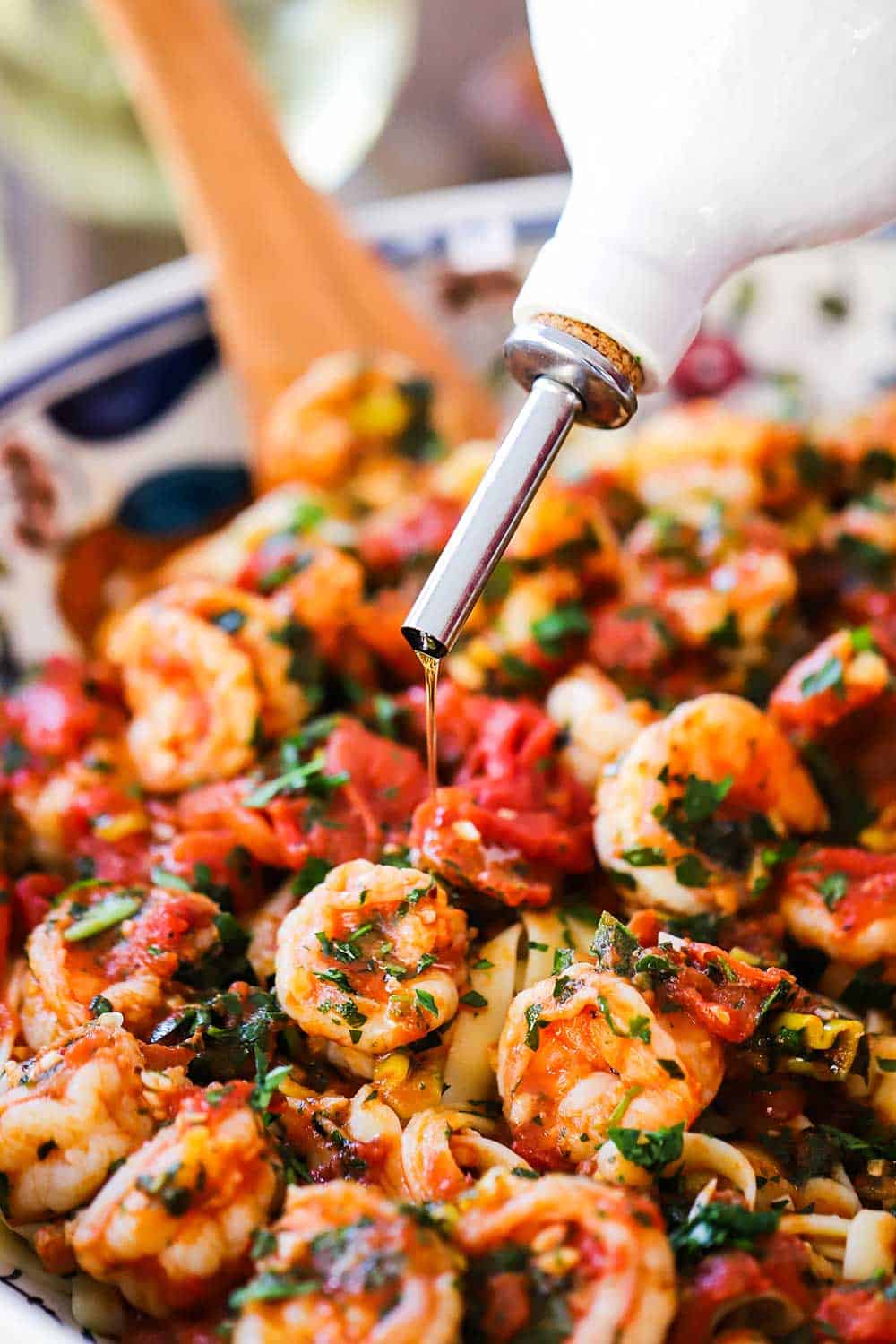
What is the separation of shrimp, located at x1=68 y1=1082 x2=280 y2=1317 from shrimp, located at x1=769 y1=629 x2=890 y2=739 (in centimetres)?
149

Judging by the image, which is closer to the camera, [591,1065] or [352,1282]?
[352,1282]

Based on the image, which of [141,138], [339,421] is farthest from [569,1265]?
[141,138]

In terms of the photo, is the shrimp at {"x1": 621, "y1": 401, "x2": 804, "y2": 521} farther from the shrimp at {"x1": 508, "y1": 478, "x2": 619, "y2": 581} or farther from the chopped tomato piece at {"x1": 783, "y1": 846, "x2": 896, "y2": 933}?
the chopped tomato piece at {"x1": 783, "y1": 846, "x2": 896, "y2": 933}

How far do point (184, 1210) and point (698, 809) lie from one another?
1201 mm

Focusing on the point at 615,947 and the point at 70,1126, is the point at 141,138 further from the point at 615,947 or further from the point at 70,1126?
the point at 70,1126

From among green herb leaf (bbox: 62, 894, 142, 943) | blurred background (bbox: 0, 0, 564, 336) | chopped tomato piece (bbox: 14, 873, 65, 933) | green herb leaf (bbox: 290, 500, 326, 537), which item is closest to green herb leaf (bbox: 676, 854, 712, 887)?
green herb leaf (bbox: 62, 894, 142, 943)

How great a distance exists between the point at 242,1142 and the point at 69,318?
8.83 ft

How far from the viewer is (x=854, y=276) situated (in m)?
4.34

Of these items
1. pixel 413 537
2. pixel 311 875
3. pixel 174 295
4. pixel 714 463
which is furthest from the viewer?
pixel 174 295

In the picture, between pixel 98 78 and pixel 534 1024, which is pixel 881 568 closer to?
pixel 534 1024

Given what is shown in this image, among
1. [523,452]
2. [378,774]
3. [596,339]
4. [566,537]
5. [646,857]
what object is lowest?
[646,857]

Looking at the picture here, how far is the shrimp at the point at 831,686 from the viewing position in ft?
9.77

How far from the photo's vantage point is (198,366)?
168 inches

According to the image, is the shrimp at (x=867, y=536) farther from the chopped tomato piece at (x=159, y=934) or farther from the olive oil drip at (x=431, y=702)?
the chopped tomato piece at (x=159, y=934)
